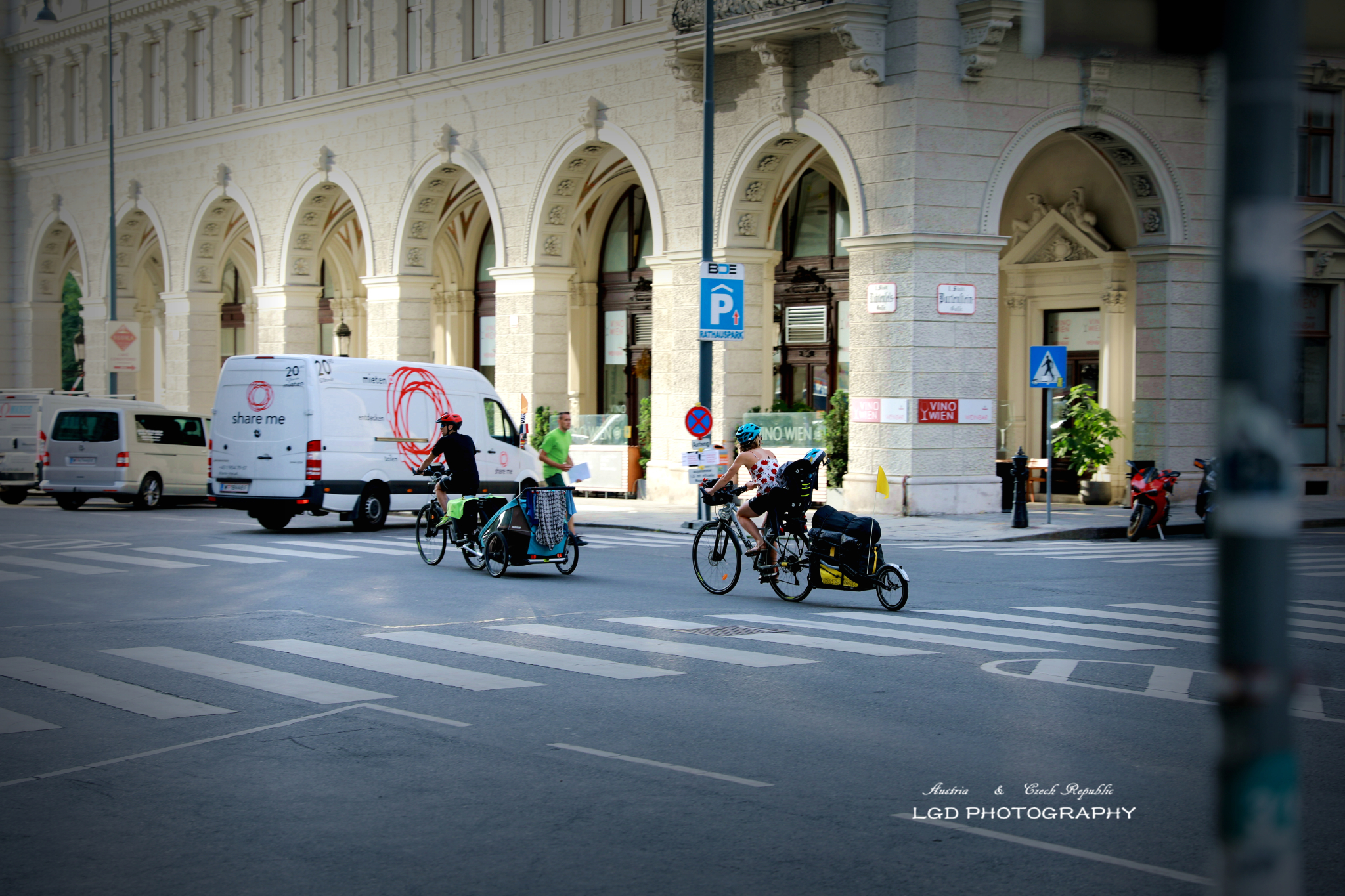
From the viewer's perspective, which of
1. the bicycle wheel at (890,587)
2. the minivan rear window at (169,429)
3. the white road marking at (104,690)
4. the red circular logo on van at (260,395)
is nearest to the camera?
the white road marking at (104,690)

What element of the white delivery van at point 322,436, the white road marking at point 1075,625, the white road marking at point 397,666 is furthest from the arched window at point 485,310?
the white road marking at point 397,666

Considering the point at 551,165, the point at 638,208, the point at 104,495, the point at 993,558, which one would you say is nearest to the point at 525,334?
the point at 551,165

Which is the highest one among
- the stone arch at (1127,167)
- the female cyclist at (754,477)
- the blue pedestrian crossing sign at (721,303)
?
the stone arch at (1127,167)

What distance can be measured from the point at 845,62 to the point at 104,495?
15.5 m

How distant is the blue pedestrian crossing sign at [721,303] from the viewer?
899 inches

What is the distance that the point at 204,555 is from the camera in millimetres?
18625

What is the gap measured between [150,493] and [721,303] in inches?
486

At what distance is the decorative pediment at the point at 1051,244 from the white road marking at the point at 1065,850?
2253 cm

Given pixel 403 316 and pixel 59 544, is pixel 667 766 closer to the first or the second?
pixel 59 544

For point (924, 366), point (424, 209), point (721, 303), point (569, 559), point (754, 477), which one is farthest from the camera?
point (424, 209)

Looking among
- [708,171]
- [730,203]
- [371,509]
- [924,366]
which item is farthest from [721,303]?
[371,509]

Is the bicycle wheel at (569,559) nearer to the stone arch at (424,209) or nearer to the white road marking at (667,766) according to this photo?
the white road marking at (667,766)

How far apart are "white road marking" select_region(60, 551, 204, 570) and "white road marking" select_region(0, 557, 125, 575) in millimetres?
460

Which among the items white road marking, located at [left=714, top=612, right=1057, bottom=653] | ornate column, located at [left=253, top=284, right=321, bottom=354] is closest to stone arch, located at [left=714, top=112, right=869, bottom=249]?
white road marking, located at [left=714, top=612, right=1057, bottom=653]
